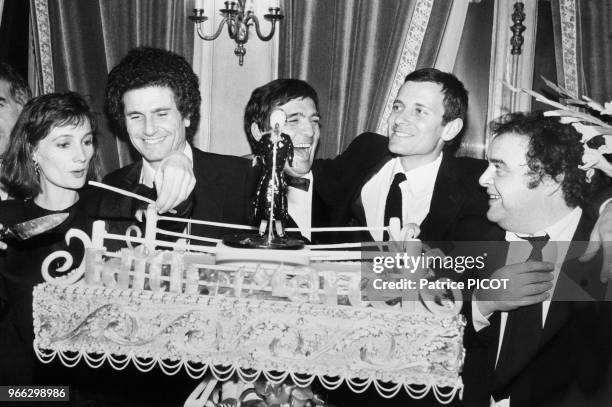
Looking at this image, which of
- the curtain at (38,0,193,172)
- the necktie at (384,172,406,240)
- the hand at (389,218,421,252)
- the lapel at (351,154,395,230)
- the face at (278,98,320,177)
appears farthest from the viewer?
the curtain at (38,0,193,172)

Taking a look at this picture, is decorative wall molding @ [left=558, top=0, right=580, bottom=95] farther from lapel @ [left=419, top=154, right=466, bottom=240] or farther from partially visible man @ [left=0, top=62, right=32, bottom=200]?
partially visible man @ [left=0, top=62, right=32, bottom=200]

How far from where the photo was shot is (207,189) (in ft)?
8.66

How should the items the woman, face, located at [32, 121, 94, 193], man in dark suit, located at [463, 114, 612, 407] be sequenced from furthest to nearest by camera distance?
face, located at [32, 121, 94, 193] → the woman → man in dark suit, located at [463, 114, 612, 407]

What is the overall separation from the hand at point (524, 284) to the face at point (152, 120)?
1249mm

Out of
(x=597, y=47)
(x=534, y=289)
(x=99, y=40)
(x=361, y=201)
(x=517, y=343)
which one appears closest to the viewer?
(x=534, y=289)

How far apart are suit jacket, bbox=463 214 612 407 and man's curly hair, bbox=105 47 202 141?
1.27m

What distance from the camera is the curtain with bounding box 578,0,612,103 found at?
3574 millimetres

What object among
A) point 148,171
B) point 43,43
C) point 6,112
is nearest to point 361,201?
point 148,171

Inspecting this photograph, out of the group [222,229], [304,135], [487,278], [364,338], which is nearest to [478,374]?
[487,278]

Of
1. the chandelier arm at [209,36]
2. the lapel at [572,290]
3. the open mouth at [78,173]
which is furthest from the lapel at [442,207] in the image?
the chandelier arm at [209,36]

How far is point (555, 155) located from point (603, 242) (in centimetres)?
36

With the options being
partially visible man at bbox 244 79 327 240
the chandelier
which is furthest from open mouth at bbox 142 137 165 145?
the chandelier

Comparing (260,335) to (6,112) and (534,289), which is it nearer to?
(534,289)

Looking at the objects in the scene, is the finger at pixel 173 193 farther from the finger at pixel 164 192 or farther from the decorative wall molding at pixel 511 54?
the decorative wall molding at pixel 511 54
